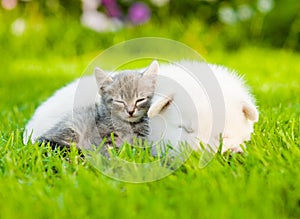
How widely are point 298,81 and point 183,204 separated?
3.45 m

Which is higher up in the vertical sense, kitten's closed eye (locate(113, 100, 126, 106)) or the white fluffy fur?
the white fluffy fur

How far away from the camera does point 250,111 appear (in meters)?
2.57

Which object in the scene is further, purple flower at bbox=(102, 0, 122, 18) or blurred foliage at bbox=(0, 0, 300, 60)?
purple flower at bbox=(102, 0, 122, 18)

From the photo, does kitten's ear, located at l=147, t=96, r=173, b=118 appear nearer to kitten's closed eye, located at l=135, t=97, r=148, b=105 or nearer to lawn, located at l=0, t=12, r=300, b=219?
kitten's closed eye, located at l=135, t=97, r=148, b=105

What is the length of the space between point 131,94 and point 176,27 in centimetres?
500

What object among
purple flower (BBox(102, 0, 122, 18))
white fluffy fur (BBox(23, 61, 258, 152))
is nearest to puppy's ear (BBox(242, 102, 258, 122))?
white fluffy fur (BBox(23, 61, 258, 152))

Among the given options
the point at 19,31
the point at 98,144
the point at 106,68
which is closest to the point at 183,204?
the point at 98,144

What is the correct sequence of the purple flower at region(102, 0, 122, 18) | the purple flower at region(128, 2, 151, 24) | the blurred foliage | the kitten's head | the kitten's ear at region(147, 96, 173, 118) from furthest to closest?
1. the purple flower at region(102, 0, 122, 18)
2. the purple flower at region(128, 2, 151, 24)
3. the blurred foliage
4. the kitten's head
5. the kitten's ear at region(147, 96, 173, 118)

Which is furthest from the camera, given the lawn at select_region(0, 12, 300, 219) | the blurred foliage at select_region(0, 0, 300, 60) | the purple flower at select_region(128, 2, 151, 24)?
the purple flower at select_region(128, 2, 151, 24)

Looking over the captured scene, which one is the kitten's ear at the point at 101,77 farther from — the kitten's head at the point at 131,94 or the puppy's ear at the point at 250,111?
the puppy's ear at the point at 250,111

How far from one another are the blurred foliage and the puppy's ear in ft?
15.0

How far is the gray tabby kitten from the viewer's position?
2.69m

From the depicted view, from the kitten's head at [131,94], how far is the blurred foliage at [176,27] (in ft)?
14.8

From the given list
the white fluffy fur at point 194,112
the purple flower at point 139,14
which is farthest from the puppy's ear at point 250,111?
the purple flower at point 139,14
